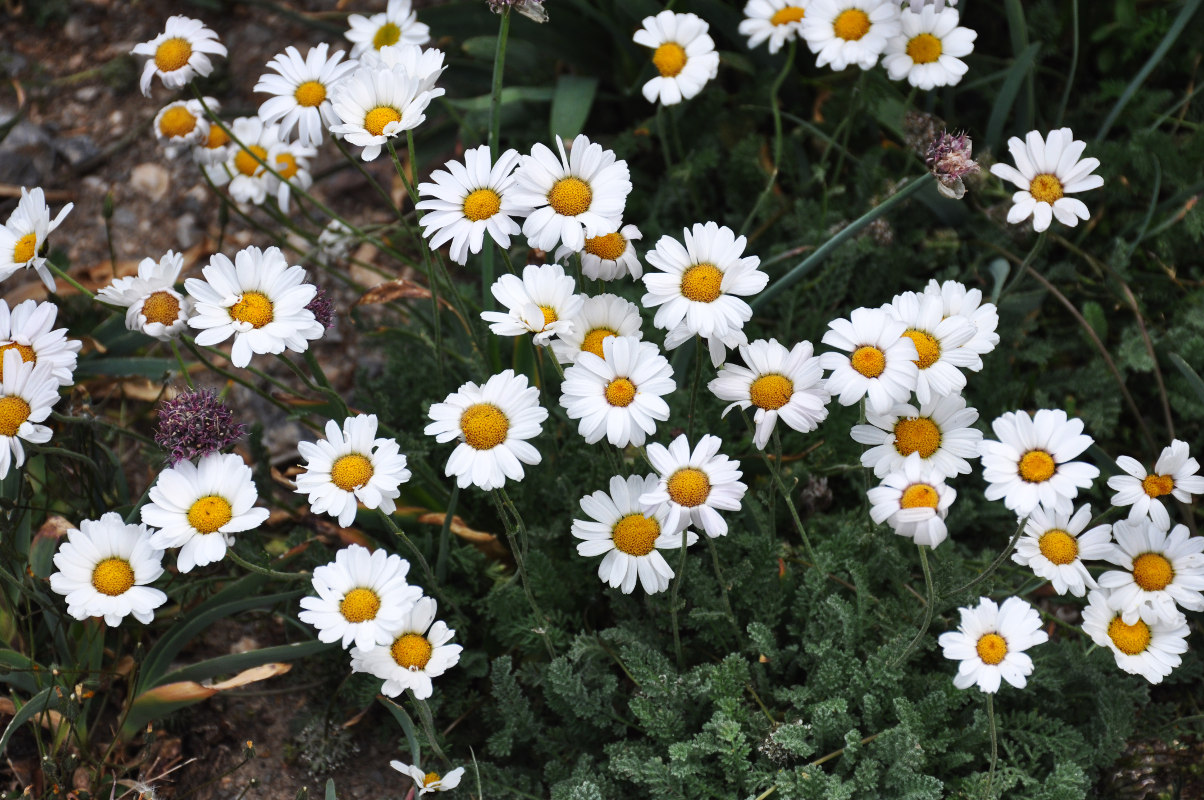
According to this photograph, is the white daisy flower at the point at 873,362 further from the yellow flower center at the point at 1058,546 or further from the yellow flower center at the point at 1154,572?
the yellow flower center at the point at 1154,572

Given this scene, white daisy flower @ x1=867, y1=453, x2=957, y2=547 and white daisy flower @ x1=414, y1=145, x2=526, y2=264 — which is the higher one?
white daisy flower @ x1=867, y1=453, x2=957, y2=547

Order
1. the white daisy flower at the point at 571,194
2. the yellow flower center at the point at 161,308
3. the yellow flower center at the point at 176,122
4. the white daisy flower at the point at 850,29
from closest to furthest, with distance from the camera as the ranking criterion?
the white daisy flower at the point at 571,194, the yellow flower center at the point at 161,308, the white daisy flower at the point at 850,29, the yellow flower center at the point at 176,122

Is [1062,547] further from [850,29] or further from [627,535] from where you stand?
[850,29]

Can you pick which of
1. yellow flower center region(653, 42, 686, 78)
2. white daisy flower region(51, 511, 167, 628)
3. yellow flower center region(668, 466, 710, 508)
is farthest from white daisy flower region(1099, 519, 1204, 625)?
Result: white daisy flower region(51, 511, 167, 628)

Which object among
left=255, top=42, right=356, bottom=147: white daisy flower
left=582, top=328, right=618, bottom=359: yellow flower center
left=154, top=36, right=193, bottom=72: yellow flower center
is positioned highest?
left=582, top=328, right=618, bottom=359: yellow flower center

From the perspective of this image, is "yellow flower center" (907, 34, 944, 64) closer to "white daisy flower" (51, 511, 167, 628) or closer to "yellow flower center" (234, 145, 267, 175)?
"yellow flower center" (234, 145, 267, 175)

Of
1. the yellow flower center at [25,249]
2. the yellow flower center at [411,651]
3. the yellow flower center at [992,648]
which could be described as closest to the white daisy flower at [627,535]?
the yellow flower center at [411,651]
